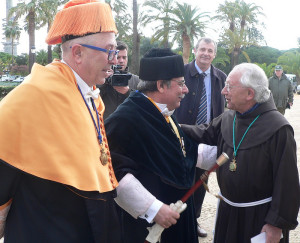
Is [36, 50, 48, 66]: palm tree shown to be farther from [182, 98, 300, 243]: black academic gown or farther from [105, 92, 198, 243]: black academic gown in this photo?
[105, 92, 198, 243]: black academic gown

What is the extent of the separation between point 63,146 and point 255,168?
62.9 inches

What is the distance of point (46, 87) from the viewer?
169cm

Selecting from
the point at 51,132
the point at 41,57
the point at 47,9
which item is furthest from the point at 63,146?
the point at 41,57

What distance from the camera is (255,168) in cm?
272

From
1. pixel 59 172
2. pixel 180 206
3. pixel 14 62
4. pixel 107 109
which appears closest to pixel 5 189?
pixel 59 172

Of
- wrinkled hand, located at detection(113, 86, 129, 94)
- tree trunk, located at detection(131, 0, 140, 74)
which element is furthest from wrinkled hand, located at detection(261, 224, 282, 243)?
tree trunk, located at detection(131, 0, 140, 74)

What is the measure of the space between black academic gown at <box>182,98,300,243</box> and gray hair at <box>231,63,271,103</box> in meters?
0.07

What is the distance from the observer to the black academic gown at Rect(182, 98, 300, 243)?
8.51 feet

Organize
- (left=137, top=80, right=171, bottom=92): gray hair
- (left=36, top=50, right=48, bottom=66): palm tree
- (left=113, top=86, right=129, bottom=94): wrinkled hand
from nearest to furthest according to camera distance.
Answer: (left=137, top=80, right=171, bottom=92): gray hair
(left=113, top=86, right=129, bottom=94): wrinkled hand
(left=36, top=50, right=48, bottom=66): palm tree

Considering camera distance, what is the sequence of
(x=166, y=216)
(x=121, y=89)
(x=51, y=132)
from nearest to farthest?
1. (x=51, y=132)
2. (x=166, y=216)
3. (x=121, y=89)

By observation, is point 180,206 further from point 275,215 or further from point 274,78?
point 274,78

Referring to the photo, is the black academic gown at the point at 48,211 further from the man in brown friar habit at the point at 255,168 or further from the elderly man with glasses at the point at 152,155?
the man in brown friar habit at the point at 255,168

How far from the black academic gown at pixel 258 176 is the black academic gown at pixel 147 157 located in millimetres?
452

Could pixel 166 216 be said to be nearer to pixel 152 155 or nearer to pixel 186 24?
pixel 152 155
